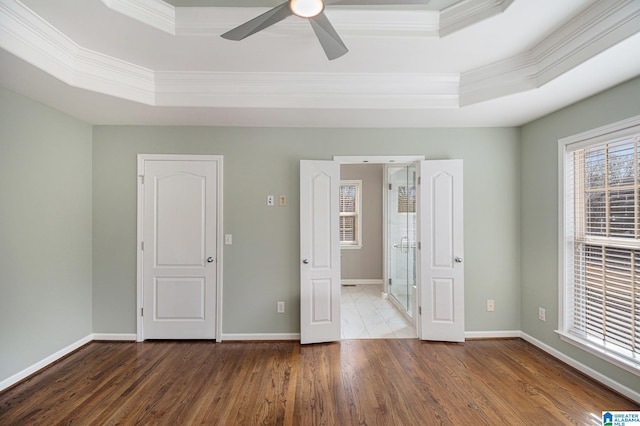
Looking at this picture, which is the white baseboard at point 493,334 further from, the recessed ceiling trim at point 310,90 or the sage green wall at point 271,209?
the recessed ceiling trim at point 310,90

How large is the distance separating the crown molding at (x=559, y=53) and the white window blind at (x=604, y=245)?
0.81 metres

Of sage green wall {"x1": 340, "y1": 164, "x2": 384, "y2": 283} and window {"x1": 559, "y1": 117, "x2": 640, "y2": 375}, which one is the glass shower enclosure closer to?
sage green wall {"x1": 340, "y1": 164, "x2": 384, "y2": 283}

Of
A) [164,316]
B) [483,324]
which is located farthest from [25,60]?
[483,324]

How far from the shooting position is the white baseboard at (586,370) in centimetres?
228

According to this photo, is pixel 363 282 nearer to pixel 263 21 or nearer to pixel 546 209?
pixel 546 209

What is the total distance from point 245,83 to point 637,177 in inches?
130

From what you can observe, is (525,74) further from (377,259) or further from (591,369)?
(377,259)

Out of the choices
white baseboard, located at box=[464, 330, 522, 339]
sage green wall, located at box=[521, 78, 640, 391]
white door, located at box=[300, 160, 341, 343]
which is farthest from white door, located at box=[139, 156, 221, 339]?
sage green wall, located at box=[521, 78, 640, 391]

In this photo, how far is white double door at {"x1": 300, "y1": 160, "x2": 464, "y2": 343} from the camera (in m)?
3.34

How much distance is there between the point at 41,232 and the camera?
2781 mm

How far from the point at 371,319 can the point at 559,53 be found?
3.40 m

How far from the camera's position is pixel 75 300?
317cm

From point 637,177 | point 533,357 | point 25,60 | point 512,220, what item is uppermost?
point 25,60

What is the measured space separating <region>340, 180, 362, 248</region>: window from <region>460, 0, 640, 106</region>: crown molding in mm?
3538
